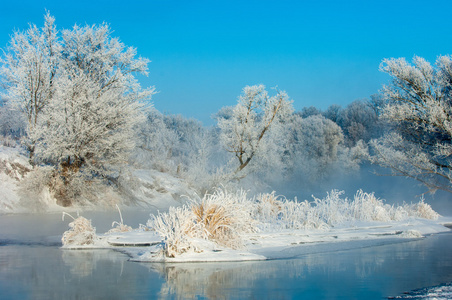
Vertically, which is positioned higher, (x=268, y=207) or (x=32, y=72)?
(x=32, y=72)

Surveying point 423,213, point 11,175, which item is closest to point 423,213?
point 423,213

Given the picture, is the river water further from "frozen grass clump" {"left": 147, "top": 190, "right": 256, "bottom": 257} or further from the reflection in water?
"frozen grass clump" {"left": 147, "top": 190, "right": 256, "bottom": 257}

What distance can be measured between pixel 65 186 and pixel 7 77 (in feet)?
21.4

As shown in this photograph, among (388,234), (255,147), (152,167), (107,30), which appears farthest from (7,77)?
(388,234)

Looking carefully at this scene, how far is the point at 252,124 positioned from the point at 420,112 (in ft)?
41.7

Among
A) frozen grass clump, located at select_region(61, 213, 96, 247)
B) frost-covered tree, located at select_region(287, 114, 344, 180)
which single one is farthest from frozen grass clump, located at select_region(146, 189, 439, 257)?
frost-covered tree, located at select_region(287, 114, 344, 180)

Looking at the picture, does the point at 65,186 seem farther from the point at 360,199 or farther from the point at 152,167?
the point at 360,199

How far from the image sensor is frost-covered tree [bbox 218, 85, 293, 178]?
101 ft

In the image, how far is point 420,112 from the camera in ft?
68.1

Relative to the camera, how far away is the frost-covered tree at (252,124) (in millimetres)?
30781

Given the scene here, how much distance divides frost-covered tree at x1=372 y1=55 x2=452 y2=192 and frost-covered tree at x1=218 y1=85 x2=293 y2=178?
9.89 metres

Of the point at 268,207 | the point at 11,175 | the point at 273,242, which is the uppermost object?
the point at 11,175

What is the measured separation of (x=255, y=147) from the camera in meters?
30.6

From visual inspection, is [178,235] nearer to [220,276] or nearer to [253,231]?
[220,276]
